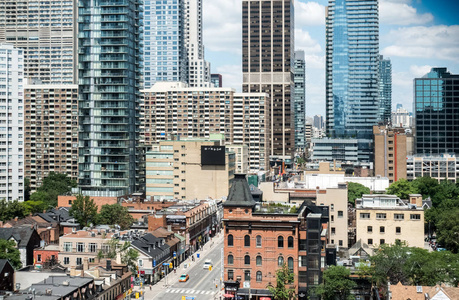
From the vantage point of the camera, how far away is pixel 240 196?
9631cm

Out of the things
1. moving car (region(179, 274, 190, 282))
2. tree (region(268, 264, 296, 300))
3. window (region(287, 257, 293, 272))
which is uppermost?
window (region(287, 257, 293, 272))

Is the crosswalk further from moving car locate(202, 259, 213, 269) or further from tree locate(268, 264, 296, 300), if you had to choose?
tree locate(268, 264, 296, 300)

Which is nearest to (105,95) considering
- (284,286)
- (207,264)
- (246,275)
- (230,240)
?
(207,264)

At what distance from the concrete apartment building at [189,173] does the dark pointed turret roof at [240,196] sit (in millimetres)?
97784

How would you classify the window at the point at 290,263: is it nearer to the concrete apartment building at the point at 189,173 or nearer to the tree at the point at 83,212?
the tree at the point at 83,212

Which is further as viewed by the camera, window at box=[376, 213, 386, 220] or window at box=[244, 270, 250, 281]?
window at box=[376, 213, 386, 220]

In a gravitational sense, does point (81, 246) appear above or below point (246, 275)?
above

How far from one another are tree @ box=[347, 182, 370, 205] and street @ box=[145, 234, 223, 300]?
4837cm

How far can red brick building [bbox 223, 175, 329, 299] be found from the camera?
93.5 metres

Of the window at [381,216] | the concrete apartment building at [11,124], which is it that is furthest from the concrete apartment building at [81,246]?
the concrete apartment building at [11,124]

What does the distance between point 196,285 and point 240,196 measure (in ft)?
91.6

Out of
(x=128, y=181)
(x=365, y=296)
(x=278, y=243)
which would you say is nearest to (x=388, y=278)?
(x=365, y=296)

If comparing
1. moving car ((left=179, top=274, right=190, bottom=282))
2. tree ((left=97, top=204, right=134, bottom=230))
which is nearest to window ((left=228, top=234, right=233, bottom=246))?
moving car ((left=179, top=274, right=190, bottom=282))

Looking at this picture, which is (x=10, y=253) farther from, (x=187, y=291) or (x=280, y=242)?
(x=280, y=242)
